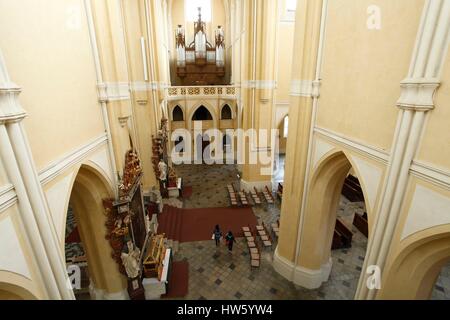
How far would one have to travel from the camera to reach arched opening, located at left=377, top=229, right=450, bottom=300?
307 centimetres

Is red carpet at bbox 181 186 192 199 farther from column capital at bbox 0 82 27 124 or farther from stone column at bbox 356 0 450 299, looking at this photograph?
column capital at bbox 0 82 27 124

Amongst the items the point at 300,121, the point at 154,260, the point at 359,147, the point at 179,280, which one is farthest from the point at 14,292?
the point at 300,121

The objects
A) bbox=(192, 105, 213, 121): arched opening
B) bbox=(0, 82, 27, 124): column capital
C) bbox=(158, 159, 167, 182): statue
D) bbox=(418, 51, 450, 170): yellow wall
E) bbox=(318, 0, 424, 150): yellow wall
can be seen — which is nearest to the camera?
bbox=(0, 82, 27, 124): column capital

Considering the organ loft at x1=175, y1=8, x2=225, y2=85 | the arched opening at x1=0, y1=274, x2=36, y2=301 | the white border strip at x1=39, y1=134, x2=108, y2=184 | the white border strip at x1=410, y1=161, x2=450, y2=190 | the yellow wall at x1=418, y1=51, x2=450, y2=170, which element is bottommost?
the arched opening at x1=0, y1=274, x2=36, y2=301

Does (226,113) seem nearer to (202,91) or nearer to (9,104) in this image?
(202,91)

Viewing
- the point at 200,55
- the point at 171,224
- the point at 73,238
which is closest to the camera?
the point at 73,238

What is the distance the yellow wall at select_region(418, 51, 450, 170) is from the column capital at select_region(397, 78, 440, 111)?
0.21ft

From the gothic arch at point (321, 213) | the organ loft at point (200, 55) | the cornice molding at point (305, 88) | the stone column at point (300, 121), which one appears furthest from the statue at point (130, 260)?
the organ loft at point (200, 55)

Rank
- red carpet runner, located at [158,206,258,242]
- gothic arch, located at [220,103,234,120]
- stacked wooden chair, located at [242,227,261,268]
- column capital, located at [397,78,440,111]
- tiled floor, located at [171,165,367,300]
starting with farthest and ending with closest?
gothic arch, located at [220,103,234,120], red carpet runner, located at [158,206,258,242], stacked wooden chair, located at [242,227,261,268], tiled floor, located at [171,165,367,300], column capital, located at [397,78,440,111]

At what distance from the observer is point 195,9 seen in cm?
1991

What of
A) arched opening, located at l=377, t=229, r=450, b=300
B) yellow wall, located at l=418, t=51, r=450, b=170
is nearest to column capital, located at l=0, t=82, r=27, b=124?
yellow wall, located at l=418, t=51, r=450, b=170

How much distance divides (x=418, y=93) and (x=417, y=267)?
2407mm

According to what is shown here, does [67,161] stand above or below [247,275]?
above
